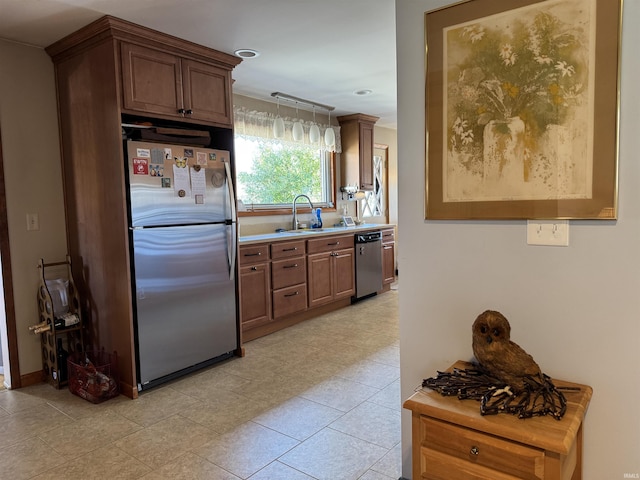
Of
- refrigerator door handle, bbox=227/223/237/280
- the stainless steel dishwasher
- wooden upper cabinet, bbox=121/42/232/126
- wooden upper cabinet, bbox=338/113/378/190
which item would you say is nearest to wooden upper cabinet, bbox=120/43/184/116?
wooden upper cabinet, bbox=121/42/232/126

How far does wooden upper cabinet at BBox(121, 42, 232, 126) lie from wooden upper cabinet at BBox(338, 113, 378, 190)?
2650 millimetres

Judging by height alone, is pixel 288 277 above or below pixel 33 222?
below

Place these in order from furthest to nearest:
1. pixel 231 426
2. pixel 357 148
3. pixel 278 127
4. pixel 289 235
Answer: pixel 357 148, pixel 289 235, pixel 278 127, pixel 231 426

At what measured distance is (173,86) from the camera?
3.02 meters

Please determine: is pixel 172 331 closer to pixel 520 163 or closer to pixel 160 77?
pixel 160 77

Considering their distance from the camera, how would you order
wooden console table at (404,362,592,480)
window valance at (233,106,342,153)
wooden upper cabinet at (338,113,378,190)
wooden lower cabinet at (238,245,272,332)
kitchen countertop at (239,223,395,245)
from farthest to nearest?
wooden upper cabinet at (338,113,378,190) < window valance at (233,106,342,153) < kitchen countertop at (239,223,395,245) < wooden lower cabinet at (238,245,272,332) < wooden console table at (404,362,592,480)

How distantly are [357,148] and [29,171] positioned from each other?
12.3 feet

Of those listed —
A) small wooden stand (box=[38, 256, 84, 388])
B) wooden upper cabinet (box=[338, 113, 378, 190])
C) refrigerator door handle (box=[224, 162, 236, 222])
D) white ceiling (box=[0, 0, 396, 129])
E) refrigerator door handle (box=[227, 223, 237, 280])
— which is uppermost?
white ceiling (box=[0, 0, 396, 129])

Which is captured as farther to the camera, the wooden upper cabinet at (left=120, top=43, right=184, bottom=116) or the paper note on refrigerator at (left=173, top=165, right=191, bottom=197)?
the paper note on refrigerator at (left=173, top=165, right=191, bottom=197)

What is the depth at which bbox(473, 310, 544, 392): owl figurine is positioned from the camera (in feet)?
4.61

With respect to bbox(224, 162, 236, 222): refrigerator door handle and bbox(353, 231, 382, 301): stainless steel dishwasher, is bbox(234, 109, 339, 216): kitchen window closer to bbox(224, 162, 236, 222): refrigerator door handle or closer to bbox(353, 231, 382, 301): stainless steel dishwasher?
bbox(353, 231, 382, 301): stainless steel dishwasher

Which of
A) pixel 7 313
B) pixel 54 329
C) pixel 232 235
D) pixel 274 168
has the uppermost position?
pixel 274 168

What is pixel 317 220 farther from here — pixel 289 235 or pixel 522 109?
pixel 522 109

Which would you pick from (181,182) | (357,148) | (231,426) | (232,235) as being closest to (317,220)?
(357,148)
